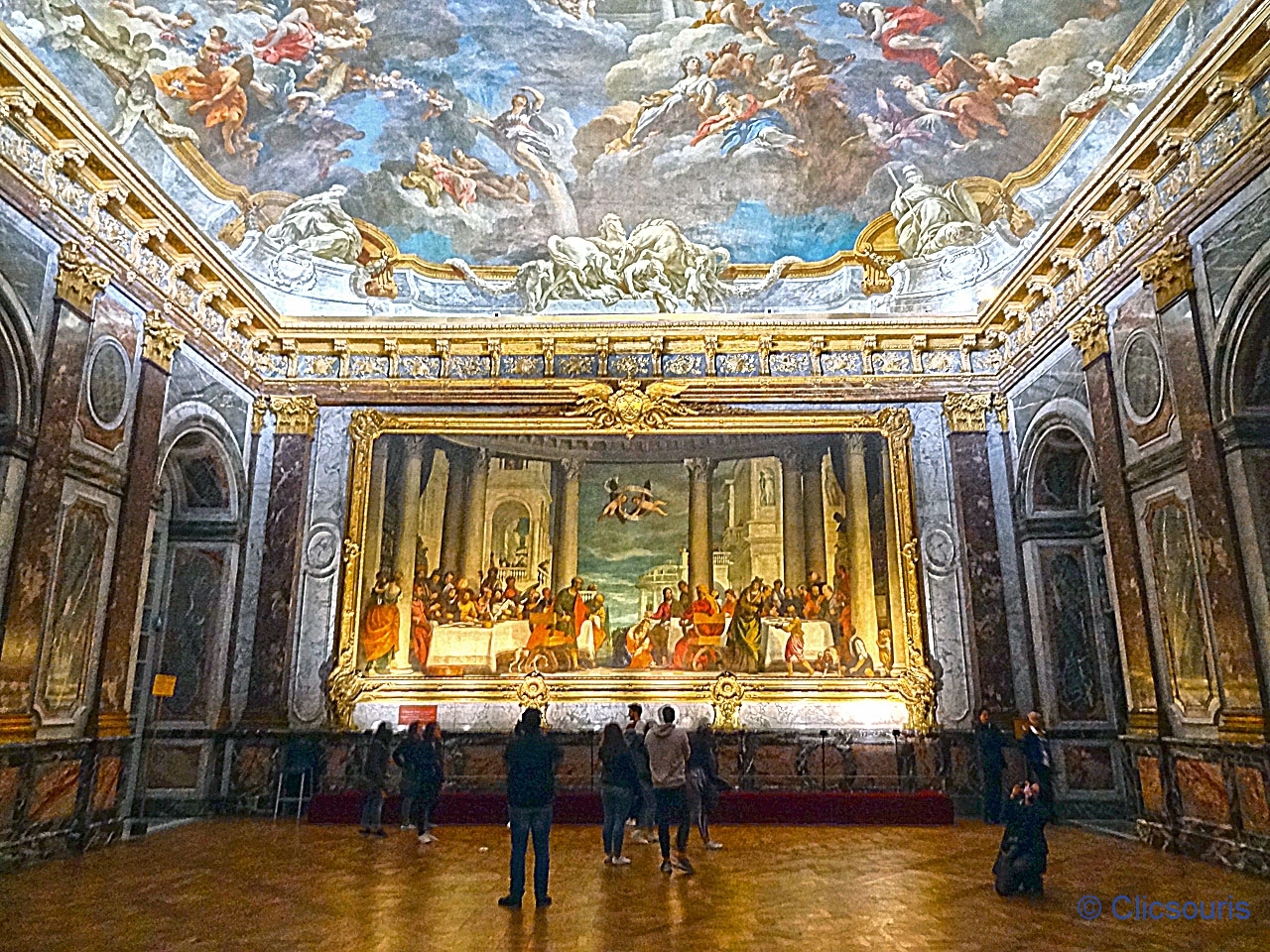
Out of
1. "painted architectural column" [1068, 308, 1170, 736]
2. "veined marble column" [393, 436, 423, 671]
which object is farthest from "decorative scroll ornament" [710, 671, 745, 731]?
"painted architectural column" [1068, 308, 1170, 736]

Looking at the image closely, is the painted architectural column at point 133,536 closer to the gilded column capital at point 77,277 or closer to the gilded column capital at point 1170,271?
the gilded column capital at point 77,277

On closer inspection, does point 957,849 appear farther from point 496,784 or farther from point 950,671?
point 496,784

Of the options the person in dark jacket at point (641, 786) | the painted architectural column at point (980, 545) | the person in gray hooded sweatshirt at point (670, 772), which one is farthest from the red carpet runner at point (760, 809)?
the person in gray hooded sweatshirt at point (670, 772)

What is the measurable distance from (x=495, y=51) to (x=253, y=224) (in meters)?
4.66

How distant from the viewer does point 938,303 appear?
14.8 m

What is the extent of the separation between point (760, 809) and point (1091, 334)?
24.7 feet

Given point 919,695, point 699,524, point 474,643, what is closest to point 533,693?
point 474,643

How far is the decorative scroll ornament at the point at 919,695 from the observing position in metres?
13.0

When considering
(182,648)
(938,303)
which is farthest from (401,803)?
(938,303)

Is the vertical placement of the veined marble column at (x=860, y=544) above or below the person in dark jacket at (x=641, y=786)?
above

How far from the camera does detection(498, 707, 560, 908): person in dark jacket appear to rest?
6.55 meters

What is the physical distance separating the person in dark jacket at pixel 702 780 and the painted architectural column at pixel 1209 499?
5004mm

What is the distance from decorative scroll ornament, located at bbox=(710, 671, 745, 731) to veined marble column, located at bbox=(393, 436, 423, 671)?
15.3ft

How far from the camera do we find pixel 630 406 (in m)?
14.5
